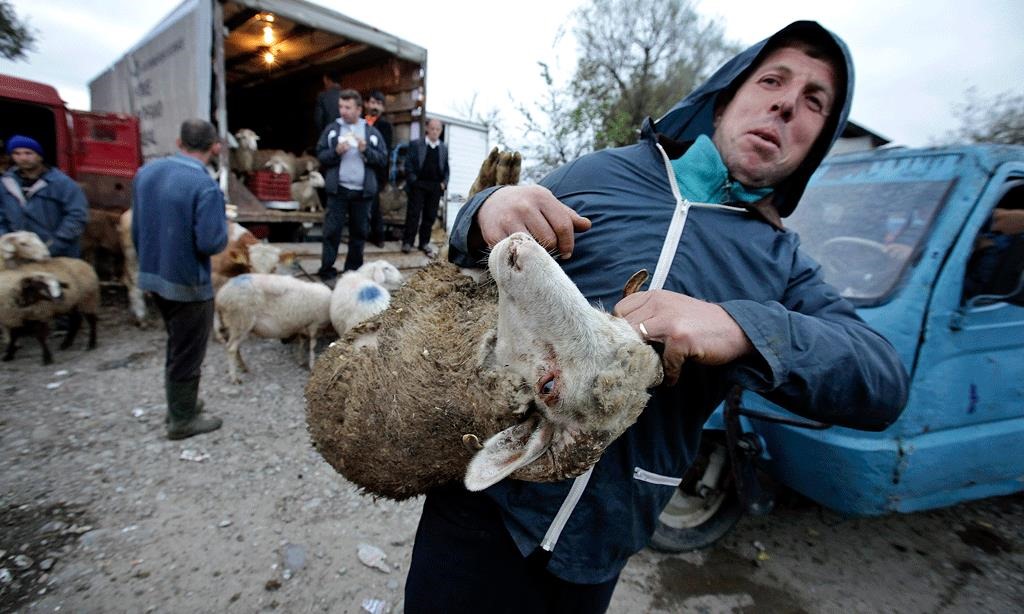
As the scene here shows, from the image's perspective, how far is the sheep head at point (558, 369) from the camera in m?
0.98

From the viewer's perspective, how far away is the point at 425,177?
823 cm

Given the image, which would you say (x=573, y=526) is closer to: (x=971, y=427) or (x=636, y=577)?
(x=636, y=577)

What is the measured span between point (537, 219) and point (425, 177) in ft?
24.7

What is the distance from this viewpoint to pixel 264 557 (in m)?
2.90

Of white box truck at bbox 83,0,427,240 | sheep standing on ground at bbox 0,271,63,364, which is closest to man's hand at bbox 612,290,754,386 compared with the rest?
sheep standing on ground at bbox 0,271,63,364

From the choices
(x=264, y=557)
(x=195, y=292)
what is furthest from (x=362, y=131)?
→ (x=264, y=557)

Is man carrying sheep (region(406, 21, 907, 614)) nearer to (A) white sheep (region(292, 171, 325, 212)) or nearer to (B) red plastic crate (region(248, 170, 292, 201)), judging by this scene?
(B) red plastic crate (region(248, 170, 292, 201))

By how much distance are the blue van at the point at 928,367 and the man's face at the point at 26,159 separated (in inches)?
310

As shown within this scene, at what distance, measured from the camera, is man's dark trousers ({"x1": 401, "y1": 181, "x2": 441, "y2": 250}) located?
8.34 meters

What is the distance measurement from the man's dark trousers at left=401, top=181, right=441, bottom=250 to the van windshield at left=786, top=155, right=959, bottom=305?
6163 millimetres

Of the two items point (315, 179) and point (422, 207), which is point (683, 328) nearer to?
point (422, 207)

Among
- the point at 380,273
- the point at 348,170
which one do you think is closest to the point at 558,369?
the point at 380,273

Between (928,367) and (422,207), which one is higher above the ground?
(422,207)

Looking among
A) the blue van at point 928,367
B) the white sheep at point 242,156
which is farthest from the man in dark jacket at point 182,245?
the white sheep at point 242,156
